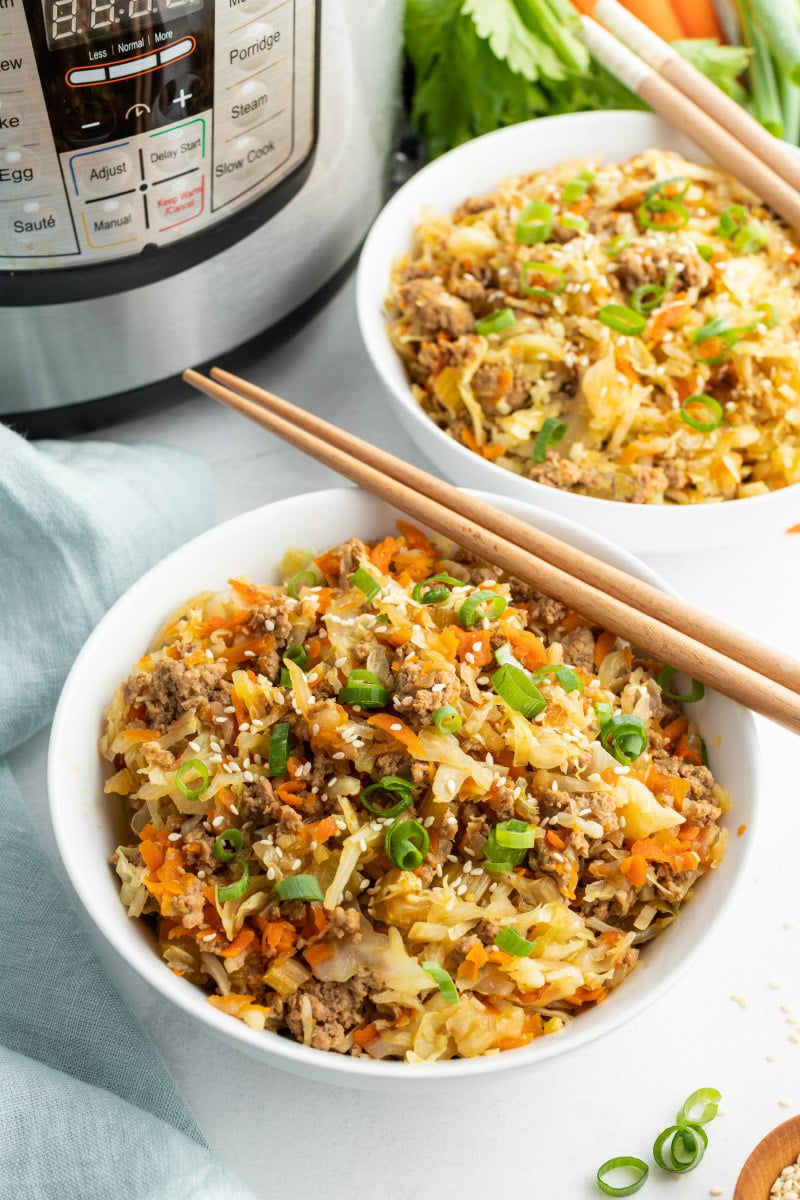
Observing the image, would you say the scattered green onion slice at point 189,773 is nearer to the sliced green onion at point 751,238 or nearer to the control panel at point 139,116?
the control panel at point 139,116

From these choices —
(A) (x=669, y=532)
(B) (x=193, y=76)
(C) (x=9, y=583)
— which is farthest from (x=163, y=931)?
(B) (x=193, y=76)

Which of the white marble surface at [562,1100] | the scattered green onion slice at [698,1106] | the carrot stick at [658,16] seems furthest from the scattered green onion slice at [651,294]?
the scattered green onion slice at [698,1106]

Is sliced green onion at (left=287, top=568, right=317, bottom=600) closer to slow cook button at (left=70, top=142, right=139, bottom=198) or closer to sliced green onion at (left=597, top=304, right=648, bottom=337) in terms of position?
slow cook button at (left=70, top=142, right=139, bottom=198)

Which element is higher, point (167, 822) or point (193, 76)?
point (193, 76)

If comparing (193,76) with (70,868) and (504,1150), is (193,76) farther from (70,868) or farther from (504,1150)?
(504,1150)

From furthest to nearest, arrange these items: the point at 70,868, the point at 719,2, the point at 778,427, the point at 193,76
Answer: the point at 719,2
the point at 778,427
the point at 193,76
the point at 70,868

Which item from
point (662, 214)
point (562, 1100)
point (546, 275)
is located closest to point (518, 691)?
point (562, 1100)

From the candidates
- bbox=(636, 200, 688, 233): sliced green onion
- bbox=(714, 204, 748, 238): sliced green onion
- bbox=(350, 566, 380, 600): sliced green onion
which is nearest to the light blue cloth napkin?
bbox=(350, 566, 380, 600): sliced green onion
